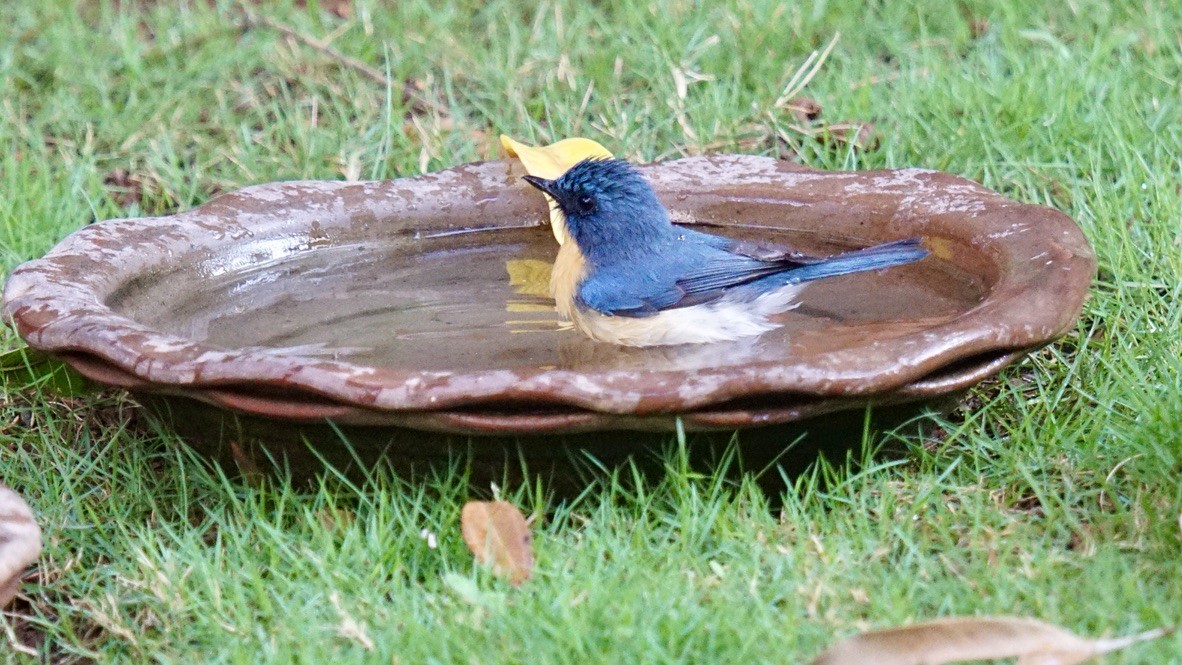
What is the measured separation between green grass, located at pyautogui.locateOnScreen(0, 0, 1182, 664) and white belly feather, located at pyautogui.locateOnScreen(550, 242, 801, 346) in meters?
0.63

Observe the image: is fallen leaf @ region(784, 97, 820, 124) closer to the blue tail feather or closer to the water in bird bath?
the water in bird bath

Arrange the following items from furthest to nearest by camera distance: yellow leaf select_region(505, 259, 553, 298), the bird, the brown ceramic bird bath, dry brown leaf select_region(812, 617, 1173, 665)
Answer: yellow leaf select_region(505, 259, 553, 298) < the bird < the brown ceramic bird bath < dry brown leaf select_region(812, 617, 1173, 665)

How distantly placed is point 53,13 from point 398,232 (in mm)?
3630

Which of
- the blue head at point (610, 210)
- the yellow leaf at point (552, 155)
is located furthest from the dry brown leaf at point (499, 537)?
the yellow leaf at point (552, 155)

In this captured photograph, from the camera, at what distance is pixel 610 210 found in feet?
14.5

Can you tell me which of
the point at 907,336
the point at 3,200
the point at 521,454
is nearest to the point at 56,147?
the point at 3,200

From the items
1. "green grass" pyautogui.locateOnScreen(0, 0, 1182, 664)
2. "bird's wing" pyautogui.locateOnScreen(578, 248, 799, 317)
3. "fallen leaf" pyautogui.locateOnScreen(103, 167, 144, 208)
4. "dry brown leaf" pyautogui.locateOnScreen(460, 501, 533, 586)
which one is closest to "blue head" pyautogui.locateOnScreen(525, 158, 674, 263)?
"bird's wing" pyautogui.locateOnScreen(578, 248, 799, 317)

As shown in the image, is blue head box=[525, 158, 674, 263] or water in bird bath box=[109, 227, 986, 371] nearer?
water in bird bath box=[109, 227, 986, 371]

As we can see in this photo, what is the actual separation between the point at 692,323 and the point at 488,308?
2.37ft

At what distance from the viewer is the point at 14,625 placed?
3.54 meters

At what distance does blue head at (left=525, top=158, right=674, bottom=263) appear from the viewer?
14.4 feet

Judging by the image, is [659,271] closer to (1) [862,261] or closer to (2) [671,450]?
(1) [862,261]

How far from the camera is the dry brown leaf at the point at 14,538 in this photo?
126 inches

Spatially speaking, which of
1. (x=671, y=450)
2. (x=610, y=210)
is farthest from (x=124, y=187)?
(x=671, y=450)
